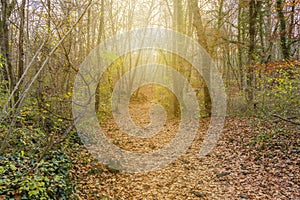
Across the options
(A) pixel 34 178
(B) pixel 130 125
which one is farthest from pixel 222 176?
(B) pixel 130 125

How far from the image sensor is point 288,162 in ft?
19.7

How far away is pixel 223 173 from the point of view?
6184 mm

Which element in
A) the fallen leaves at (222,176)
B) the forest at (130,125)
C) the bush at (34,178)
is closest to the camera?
the bush at (34,178)

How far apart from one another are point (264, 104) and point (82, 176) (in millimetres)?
6862

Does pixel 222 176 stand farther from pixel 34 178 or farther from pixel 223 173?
pixel 34 178

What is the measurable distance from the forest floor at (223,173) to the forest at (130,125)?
3cm

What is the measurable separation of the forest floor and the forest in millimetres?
27

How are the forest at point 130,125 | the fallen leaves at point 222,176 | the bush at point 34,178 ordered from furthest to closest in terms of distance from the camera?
the fallen leaves at point 222,176 < the forest at point 130,125 < the bush at point 34,178

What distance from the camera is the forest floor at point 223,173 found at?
5.28 m

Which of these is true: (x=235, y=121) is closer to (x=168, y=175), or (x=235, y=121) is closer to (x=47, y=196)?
(x=168, y=175)

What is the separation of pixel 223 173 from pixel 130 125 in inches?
250

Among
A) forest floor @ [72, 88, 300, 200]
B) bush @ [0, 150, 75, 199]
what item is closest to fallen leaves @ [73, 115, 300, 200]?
forest floor @ [72, 88, 300, 200]

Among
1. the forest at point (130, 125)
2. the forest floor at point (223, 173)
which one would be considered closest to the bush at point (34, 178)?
the forest at point (130, 125)

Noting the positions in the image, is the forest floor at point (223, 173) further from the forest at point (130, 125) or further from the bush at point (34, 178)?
the bush at point (34, 178)
